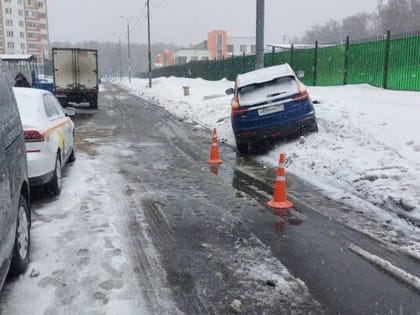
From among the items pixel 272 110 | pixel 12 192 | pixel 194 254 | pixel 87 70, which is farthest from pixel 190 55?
pixel 12 192

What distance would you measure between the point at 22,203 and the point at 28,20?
13626 cm

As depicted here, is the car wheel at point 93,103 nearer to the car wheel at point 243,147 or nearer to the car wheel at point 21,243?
the car wheel at point 243,147

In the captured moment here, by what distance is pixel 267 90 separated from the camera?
10.5 m

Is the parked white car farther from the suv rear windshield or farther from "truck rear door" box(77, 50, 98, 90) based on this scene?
"truck rear door" box(77, 50, 98, 90)

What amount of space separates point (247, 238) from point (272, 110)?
5.36 metres

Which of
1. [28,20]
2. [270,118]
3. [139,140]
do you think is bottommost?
[139,140]

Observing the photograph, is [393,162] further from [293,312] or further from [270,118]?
[293,312]

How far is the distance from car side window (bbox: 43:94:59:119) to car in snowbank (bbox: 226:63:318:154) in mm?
4134

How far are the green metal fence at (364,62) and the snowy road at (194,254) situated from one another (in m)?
8.50

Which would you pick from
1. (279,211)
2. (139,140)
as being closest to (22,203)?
(279,211)

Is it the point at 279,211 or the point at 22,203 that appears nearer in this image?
the point at 22,203

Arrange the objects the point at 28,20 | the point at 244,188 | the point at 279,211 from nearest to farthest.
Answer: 1. the point at 279,211
2. the point at 244,188
3. the point at 28,20

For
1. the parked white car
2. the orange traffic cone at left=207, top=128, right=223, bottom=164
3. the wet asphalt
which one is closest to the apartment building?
the orange traffic cone at left=207, top=128, right=223, bottom=164

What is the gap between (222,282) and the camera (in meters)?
4.07
